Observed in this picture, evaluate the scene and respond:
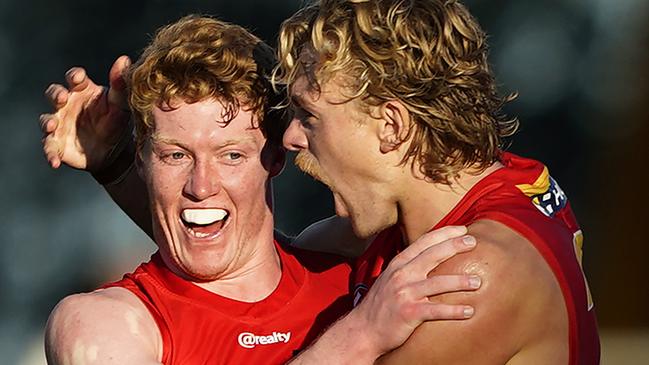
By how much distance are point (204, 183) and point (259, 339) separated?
473mm

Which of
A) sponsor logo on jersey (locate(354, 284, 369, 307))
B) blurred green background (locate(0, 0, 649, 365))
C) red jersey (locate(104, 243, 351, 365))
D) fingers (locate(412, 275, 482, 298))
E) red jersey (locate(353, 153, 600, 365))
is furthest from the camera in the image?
blurred green background (locate(0, 0, 649, 365))

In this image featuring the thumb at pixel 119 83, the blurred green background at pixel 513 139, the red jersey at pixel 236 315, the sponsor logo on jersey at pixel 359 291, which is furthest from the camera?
the blurred green background at pixel 513 139

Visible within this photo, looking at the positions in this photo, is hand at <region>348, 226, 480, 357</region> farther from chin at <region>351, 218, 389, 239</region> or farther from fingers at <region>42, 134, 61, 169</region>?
fingers at <region>42, 134, 61, 169</region>

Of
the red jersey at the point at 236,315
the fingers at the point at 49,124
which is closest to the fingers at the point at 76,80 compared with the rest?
the fingers at the point at 49,124

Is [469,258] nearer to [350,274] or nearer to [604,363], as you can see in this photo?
[350,274]

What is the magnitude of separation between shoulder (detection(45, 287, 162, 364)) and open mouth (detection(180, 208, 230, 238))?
267mm

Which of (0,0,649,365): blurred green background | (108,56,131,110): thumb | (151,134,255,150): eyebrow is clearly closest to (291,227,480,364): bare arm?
(151,134,255,150): eyebrow

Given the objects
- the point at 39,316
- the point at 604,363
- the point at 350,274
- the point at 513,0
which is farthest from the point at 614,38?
the point at 350,274

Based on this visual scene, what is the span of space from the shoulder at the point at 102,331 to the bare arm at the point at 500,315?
0.76 meters

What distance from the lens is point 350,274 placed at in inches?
163

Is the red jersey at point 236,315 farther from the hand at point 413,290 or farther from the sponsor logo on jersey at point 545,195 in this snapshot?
the sponsor logo on jersey at point 545,195

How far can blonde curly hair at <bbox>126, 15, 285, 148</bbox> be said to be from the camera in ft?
12.5

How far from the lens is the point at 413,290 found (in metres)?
3.22

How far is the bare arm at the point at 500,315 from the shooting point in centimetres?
315
